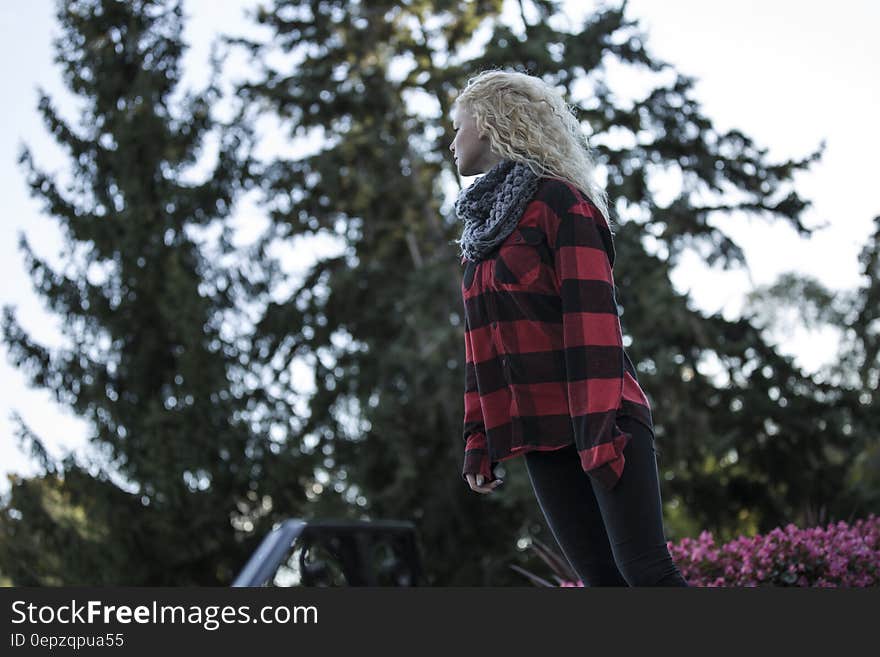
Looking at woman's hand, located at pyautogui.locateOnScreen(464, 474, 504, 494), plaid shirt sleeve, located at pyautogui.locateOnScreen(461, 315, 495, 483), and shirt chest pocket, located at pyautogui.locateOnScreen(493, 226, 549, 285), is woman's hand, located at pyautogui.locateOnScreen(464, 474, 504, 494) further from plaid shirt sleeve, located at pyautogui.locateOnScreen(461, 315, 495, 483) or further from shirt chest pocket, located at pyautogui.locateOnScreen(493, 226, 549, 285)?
shirt chest pocket, located at pyautogui.locateOnScreen(493, 226, 549, 285)

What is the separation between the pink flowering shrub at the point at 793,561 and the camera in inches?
148

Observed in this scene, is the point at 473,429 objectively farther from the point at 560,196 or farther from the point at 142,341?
the point at 142,341

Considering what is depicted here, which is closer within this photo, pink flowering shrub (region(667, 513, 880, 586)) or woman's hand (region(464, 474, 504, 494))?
woman's hand (region(464, 474, 504, 494))

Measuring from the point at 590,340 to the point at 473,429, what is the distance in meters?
0.49

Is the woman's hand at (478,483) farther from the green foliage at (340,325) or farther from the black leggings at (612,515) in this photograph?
the green foliage at (340,325)

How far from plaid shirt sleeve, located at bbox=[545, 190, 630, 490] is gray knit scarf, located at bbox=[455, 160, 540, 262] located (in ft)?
0.31

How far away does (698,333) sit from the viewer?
12633 millimetres

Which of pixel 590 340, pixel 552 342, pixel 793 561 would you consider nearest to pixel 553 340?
pixel 552 342

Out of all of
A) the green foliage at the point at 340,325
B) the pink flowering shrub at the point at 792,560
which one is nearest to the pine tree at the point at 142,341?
the green foliage at the point at 340,325

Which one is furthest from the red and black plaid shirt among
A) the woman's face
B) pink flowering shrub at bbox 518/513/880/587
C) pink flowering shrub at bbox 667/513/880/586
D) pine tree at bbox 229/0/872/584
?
pine tree at bbox 229/0/872/584

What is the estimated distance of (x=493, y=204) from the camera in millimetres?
2533

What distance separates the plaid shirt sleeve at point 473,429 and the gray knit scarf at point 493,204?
0.20 m

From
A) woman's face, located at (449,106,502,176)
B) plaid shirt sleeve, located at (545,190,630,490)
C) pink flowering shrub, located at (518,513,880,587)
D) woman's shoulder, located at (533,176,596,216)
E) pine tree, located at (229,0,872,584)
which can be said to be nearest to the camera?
plaid shirt sleeve, located at (545,190,630,490)

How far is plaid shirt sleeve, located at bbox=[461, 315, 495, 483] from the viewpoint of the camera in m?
2.59
